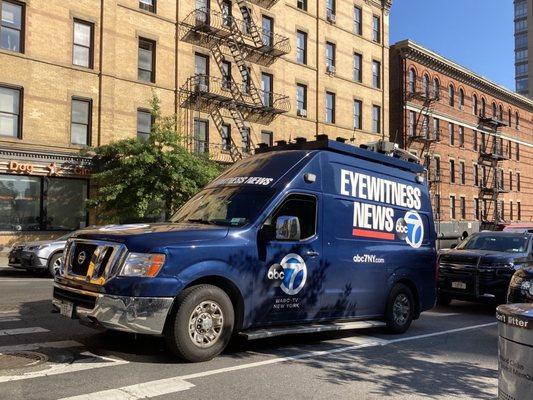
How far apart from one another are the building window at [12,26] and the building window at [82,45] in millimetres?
2167

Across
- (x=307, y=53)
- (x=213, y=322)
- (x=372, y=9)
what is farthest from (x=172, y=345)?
(x=372, y=9)

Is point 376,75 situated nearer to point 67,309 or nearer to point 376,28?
point 376,28

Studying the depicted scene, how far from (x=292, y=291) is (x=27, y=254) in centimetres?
1080

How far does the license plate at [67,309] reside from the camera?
583 centimetres

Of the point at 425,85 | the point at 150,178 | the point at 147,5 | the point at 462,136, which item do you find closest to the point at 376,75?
the point at 425,85

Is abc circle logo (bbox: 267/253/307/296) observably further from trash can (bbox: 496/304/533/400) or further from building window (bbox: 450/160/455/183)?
building window (bbox: 450/160/455/183)

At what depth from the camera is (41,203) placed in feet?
72.0

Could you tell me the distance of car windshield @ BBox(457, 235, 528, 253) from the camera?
38.0ft

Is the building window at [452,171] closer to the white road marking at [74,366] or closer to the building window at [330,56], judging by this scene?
the building window at [330,56]

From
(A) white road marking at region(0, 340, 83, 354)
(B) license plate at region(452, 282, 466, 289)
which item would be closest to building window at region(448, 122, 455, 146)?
(B) license plate at region(452, 282, 466, 289)

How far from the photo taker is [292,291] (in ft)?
21.5

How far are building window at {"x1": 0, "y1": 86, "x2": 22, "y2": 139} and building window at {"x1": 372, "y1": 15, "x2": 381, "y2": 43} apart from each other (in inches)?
968

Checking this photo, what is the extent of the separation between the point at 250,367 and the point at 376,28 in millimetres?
35508

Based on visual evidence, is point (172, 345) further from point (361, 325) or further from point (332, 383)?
point (361, 325)
